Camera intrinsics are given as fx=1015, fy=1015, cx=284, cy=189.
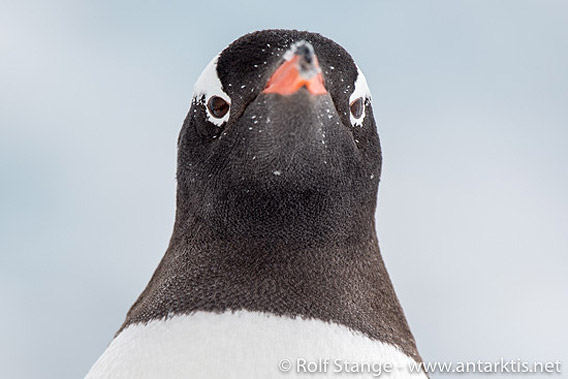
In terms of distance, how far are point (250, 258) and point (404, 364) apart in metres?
A: 0.51

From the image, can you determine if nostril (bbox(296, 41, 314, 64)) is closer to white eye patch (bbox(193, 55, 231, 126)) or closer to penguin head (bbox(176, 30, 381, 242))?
penguin head (bbox(176, 30, 381, 242))

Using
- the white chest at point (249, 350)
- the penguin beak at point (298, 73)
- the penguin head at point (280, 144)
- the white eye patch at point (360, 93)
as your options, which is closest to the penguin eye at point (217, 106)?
the penguin head at point (280, 144)

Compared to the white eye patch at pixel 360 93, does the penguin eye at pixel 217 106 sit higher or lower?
higher

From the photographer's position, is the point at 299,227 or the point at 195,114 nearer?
the point at 299,227

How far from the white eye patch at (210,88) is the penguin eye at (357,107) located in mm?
367

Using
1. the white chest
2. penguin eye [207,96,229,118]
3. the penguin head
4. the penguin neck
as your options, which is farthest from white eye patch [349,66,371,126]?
the white chest

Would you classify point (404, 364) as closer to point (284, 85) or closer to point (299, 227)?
point (299, 227)

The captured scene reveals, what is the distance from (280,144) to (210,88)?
0.40 metres

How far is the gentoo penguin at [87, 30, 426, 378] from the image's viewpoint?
2.60 metres

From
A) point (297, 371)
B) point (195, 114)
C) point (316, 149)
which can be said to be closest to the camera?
point (297, 371)

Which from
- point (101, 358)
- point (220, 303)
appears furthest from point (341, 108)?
point (101, 358)

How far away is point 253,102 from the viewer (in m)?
2.77

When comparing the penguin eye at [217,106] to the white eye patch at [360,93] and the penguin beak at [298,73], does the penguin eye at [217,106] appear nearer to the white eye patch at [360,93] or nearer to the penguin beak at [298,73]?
the penguin beak at [298,73]

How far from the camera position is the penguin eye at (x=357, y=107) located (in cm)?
297
